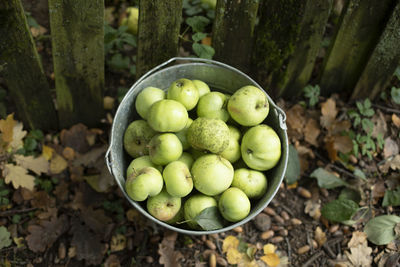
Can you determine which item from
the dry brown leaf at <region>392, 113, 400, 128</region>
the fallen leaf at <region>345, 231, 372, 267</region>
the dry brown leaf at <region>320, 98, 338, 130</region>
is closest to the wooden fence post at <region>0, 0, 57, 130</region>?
the dry brown leaf at <region>320, 98, 338, 130</region>

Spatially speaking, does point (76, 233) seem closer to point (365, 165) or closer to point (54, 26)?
point (54, 26)

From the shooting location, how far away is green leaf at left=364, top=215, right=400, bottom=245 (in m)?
2.48

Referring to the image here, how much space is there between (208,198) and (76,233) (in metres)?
1.01

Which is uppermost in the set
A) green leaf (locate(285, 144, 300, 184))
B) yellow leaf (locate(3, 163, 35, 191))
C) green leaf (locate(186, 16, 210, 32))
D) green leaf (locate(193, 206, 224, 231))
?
green leaf (locate(186, 16, 210, 32))

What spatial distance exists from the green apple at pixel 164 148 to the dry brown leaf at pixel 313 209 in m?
1.19

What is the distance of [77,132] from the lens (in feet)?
8.92

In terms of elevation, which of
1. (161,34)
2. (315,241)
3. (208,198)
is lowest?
(315,241)

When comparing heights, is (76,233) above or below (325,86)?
below

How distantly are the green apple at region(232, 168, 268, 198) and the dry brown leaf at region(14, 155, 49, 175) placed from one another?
135 cm

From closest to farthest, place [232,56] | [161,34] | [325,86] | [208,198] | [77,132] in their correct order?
[208,198], [161,34], [232,56], [77,132], [325,86]

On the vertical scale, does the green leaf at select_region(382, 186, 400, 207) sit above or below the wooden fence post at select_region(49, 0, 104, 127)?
below

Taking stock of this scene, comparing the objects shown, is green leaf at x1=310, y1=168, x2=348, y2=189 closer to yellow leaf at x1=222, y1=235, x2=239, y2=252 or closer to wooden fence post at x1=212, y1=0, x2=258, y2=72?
yellow leaf at x1=222, y1=235, x2=239, y2=252

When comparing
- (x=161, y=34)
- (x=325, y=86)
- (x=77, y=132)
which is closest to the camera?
(x=161, y=34)

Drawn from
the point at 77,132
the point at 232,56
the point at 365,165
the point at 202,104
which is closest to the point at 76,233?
the point at 77,132
